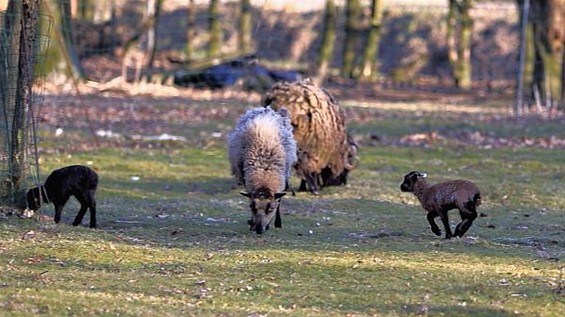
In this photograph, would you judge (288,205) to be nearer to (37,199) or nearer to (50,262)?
(37,199)

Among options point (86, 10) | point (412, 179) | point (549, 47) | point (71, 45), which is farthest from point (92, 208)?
point (86, 10)

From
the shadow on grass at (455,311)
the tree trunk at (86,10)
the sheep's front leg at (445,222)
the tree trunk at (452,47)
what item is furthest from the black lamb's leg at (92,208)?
the tree trunk at (452,47)

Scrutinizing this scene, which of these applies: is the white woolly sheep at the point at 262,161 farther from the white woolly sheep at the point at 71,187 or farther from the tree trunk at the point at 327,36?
the tree trunk at the point at 327,36

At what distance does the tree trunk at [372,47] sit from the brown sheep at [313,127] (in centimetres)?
2208

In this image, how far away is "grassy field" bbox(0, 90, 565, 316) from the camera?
8.49m

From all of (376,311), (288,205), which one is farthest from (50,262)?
(288,205)

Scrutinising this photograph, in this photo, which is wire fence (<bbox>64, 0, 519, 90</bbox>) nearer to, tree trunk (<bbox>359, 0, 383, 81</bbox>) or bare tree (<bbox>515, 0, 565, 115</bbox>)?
tree trunk (<bbox>359, 0, 383, 81</bbox>)

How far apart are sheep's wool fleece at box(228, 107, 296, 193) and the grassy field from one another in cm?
51

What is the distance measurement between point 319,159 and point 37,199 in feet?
17.0

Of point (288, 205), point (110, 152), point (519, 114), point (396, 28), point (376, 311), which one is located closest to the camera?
point (376, 311)

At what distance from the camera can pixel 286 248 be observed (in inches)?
426

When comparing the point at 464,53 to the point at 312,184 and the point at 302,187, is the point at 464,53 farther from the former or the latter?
the point at 312,184

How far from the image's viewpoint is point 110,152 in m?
19.5

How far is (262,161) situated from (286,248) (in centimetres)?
184
